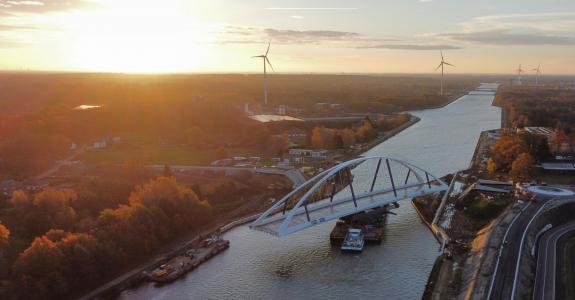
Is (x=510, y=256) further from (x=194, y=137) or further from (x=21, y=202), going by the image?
(x=194, y=137)

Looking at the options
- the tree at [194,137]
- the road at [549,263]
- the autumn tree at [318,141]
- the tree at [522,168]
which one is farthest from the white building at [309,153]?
the road at [549,263]

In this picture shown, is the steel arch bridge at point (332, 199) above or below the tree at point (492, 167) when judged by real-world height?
above

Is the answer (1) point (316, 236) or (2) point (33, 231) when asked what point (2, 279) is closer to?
(2) point (33, 231)

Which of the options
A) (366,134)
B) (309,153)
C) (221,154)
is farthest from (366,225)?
(366,134)

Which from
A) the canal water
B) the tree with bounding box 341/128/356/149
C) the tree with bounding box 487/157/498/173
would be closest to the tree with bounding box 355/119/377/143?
the tree with bounding box 341/128/356/149

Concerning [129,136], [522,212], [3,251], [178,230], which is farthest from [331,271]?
[129,136]

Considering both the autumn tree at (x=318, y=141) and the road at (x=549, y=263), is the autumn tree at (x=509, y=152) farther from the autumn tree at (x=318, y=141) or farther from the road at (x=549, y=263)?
the autumn tree at (x=318, y=141)
